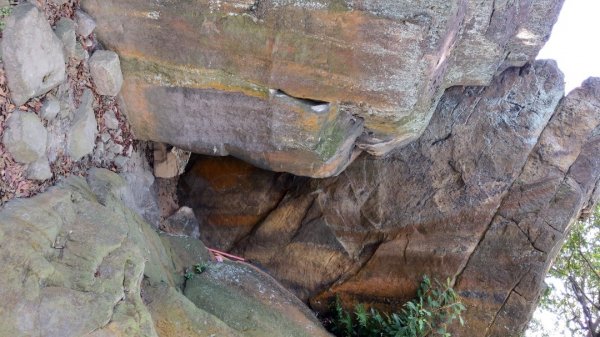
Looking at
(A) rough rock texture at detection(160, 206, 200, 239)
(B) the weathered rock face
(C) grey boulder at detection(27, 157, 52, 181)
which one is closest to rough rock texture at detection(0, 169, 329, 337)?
(C) grey boulder at detection(27, 157, 52, 181)

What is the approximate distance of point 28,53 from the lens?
14.4ft

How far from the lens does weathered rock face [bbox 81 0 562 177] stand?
5176 mm

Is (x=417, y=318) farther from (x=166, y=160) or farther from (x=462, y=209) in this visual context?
(x=166, y=160)

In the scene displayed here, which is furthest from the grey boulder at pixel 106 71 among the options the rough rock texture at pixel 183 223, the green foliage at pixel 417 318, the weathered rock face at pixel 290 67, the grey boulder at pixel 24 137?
the green foliage at pixel 417 318

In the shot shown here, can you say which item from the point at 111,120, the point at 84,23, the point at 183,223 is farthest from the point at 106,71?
the point at 183,223

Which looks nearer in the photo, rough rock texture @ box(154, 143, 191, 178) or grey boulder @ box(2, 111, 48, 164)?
grey boulder @ box(2, 111, 48, 164)

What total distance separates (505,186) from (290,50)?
3565 millimetres

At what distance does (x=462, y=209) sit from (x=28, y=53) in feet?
17.5

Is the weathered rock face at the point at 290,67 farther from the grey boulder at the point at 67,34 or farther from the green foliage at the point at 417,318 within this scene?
the green foliage at the point at 417,318

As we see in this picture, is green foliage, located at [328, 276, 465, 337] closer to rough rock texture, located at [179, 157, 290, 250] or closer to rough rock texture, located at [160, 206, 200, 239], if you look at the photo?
rough rock texture, located at [179, 157, 290, 250]

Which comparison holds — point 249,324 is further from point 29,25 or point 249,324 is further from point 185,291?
point 29,25

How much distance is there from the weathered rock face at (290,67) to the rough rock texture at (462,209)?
1.14 meters

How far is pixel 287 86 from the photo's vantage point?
18.1 feet

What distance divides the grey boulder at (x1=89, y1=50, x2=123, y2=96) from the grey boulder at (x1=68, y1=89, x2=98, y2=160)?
155 millimetres
